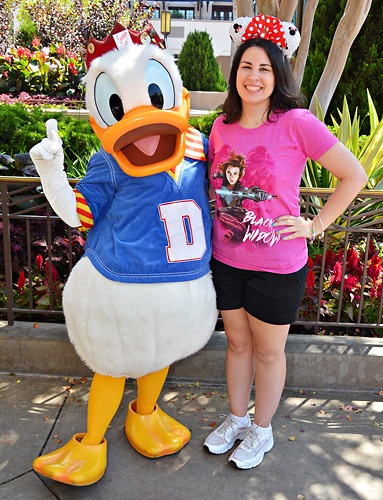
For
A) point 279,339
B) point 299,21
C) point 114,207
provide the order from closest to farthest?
1. point 114,207
2. point 279,339
3. point 299,21

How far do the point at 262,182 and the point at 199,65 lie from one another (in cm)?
1578

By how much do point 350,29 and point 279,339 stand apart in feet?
10.6

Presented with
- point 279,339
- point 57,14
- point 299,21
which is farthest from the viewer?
point 57,14

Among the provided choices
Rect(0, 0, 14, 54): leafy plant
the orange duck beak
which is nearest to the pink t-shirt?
the orange duck beak

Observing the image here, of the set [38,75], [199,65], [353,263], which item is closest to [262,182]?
[353,263]

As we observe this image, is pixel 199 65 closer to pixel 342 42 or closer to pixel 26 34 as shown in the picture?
pixel 26 34

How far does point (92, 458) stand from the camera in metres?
2.25

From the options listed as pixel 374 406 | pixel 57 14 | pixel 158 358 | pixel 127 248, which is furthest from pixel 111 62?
pixel 57 14

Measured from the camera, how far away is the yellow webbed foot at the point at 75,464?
7.17 ft

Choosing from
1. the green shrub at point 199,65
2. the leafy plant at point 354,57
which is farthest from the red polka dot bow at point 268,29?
the green shrub at point 199,65

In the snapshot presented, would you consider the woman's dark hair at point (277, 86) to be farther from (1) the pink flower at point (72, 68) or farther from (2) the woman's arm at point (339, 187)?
(1) the pink flower at point (72, 68)

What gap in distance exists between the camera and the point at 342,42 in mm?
4441

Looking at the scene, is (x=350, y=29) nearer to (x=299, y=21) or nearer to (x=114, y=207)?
(x=114, y=207)

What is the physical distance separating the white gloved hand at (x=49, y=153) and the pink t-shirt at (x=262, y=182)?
0.69 meters
